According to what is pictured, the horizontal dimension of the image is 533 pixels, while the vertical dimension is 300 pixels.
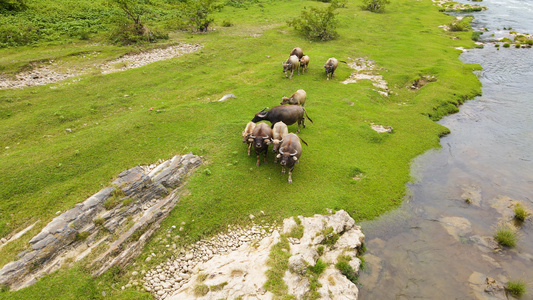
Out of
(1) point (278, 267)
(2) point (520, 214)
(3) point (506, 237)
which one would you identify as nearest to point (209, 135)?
(1) point (278, 267)

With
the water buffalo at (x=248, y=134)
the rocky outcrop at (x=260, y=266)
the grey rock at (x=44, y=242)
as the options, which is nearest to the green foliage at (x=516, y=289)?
the rocky outcrop at (x=260, y=266)

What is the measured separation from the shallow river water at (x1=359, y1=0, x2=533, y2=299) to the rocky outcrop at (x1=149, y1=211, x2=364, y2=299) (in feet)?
3.65

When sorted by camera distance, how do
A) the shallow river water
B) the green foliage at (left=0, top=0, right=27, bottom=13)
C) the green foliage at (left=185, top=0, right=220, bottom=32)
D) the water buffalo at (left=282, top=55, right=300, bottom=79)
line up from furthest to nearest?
1. the green foliage at (left=185, top=0, right=220, bottom=32)
2. the green foliage at (left=0, top=0, right=27, bottom=13)
3. the water buffalo at (left=282, top=55, right=300, bottom=79)
4. the shallow river water

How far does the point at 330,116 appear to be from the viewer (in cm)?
1772

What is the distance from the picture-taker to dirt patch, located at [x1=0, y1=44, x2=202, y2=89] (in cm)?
1966

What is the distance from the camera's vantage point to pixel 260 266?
8.44 metres

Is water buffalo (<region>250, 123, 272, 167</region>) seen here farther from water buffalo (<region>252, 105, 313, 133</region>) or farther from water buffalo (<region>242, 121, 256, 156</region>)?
water buffalo (<region>252, 105, 313, 133</region>)

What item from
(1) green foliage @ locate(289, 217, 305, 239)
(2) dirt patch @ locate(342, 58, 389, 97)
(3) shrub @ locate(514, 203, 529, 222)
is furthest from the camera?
(2) dirt patch @ locate(342, 58, 389, 97)

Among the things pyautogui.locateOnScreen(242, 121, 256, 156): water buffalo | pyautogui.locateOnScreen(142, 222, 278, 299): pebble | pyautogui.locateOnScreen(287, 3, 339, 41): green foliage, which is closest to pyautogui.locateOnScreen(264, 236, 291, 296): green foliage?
pyautogui.locateOnScreen(142, 222, 278, 299): pebble

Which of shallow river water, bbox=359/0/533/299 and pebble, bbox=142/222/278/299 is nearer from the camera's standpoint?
pebble, bbox=142/222/278/299

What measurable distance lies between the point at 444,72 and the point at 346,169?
1920 cm

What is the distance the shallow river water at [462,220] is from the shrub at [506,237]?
20 centimetres

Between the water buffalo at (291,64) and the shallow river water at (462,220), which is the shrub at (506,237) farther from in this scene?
the water buffalo at (291,64)

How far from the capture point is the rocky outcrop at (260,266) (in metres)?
7.82
